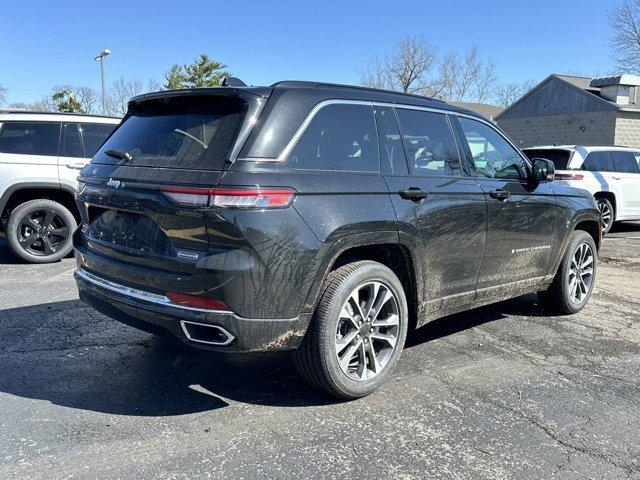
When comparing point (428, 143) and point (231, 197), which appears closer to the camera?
point (231, 197)

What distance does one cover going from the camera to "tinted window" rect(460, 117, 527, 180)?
4.46m

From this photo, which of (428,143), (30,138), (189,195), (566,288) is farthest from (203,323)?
(30,138)

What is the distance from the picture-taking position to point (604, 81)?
2575 cm

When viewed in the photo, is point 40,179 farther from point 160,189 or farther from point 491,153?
point 491,153

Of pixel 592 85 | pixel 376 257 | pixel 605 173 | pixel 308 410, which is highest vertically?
pixel 592 85

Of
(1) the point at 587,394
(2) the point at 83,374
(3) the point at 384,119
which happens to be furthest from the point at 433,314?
(2) the point at 83,374

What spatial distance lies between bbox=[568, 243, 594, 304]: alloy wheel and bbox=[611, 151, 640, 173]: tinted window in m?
6.94

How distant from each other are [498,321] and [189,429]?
333cm

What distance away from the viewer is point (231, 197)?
113 inches

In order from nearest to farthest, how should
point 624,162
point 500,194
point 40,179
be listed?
point 500,194 → point 40,179 → point 624,162

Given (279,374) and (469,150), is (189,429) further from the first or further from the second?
(469,150)

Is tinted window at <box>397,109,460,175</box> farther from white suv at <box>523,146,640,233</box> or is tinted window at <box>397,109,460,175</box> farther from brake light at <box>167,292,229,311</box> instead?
white suv at <box>523,146,640,233</box>

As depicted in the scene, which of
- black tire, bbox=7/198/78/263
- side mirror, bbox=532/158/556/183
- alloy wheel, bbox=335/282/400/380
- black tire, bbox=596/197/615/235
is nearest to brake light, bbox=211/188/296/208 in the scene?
alloy wheel, bbox=335/282/400/380

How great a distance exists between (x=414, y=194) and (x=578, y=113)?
26420 millimetres
